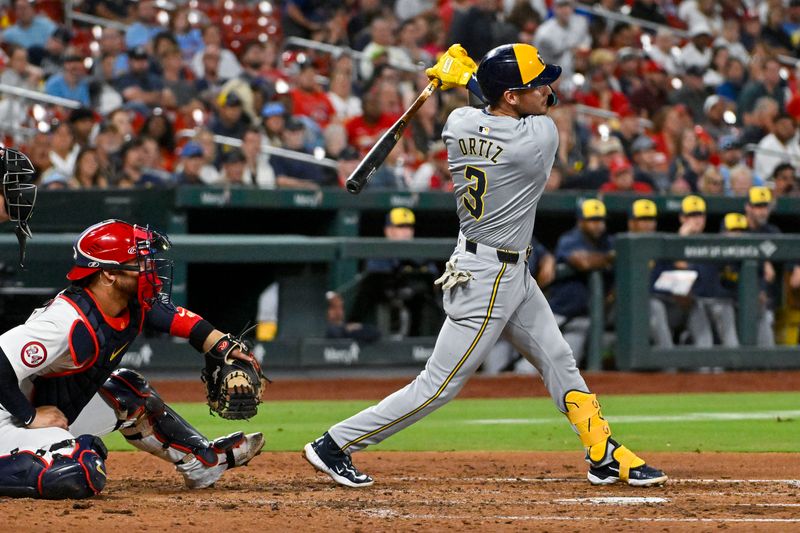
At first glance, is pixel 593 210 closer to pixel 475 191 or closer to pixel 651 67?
pixel 475 191

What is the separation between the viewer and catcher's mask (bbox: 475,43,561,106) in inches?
210

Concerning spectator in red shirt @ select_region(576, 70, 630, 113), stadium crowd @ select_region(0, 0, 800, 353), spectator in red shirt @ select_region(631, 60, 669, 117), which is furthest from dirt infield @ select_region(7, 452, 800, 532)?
spectator in red shirt @ select_region(631, 60, 669, 117)

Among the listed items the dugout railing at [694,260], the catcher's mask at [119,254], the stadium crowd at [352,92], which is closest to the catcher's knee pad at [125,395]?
the catcher's mask at [119,254]

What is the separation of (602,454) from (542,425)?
9.26 feet

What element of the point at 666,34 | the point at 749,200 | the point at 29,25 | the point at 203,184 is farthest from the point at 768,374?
the point at 29,25

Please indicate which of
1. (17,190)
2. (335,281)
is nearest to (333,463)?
(17,190)

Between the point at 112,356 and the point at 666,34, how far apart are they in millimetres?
13371

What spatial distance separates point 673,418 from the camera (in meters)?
8.62

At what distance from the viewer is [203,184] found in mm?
11172

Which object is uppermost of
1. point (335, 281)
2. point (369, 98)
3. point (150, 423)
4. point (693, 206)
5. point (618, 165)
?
point (369, 98)

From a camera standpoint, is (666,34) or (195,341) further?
(666,34)

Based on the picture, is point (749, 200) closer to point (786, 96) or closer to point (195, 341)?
point (786, 96)

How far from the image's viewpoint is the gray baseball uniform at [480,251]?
17.5 feet

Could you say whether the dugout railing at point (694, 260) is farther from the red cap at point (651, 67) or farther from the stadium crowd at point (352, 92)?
the red cap at point (651, 67)
